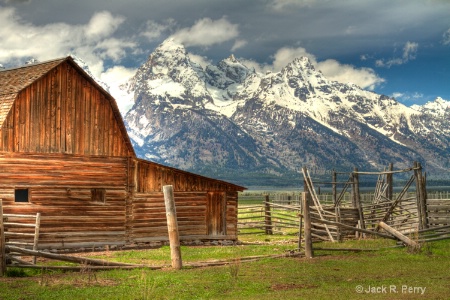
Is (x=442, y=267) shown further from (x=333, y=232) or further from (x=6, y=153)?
(x=6, y=153)

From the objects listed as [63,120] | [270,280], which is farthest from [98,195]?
[270,280]

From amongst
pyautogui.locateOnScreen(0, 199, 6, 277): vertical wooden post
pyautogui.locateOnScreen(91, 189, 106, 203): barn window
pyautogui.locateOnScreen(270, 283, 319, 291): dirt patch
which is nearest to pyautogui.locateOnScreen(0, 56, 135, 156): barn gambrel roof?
pyautogui.locateOnScreen(91, 189, 106, 203): barn window

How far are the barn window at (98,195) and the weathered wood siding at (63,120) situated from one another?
5.60 feet

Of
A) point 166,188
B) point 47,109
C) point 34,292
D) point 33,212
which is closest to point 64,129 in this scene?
point 47,109

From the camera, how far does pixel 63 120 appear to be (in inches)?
1136

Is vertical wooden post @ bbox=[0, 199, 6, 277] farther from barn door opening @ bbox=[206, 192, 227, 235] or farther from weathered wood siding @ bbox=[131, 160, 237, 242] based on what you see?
barn door opening @ bbox=[206, 192, 227, 235]

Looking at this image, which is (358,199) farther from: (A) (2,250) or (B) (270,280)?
(A) (2,250)

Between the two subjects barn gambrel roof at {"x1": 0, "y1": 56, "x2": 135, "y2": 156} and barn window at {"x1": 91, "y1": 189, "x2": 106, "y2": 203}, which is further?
barn window at {"x1": 91, "y1": 189, "x2": 106, "y2": 203}

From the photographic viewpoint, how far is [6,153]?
2698 cm

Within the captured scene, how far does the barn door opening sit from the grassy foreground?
11772 millimetres

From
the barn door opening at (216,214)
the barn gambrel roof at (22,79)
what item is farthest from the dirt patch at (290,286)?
the barn door opening at (216,214)

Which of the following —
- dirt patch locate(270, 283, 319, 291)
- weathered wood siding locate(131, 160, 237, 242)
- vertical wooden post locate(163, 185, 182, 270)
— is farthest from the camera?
weathered wood siding locate(131, 160, 237, 242)

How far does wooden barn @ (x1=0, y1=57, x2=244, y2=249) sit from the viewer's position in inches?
1083

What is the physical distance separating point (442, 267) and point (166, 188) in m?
8.26
